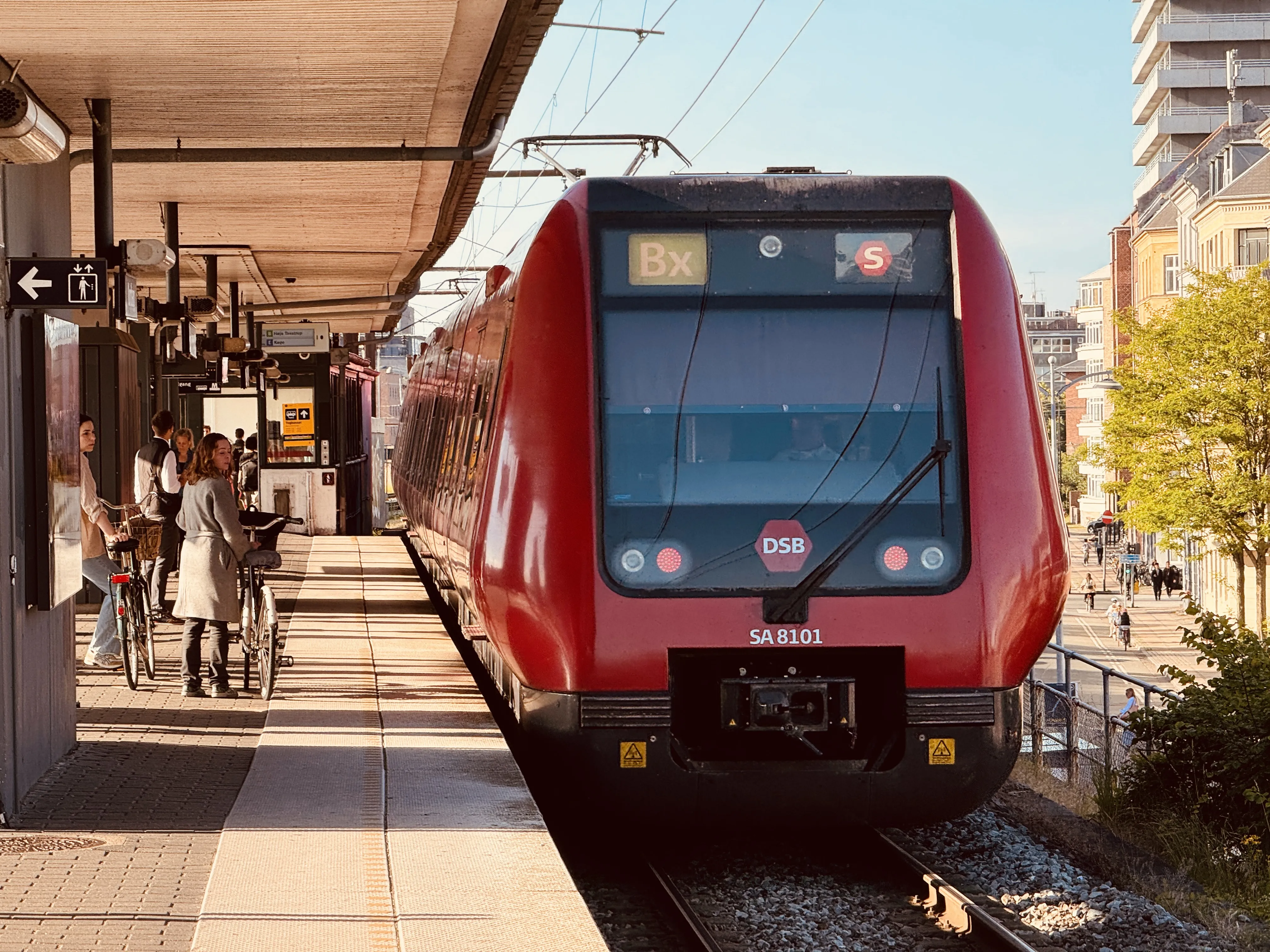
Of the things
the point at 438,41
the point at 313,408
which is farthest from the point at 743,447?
the point at 313,408

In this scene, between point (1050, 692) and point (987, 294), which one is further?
point (1050, 692)

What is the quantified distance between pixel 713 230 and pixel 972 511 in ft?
5.66

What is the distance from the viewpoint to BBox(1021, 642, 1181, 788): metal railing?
12023mm

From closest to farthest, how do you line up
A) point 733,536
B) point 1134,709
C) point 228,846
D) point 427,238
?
point 228,846 → point 733,536 → point 1134,709 → point 427,238

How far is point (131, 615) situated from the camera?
496 inches

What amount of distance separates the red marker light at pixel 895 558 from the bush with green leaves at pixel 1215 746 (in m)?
2.73

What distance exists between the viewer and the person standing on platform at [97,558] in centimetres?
1188

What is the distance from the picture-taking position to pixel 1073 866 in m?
9.10

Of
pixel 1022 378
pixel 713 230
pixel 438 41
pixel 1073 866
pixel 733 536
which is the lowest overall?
Answer: pixel 1073 866

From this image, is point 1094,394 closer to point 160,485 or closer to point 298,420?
point 298,420

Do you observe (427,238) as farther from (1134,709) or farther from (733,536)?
(733,536)

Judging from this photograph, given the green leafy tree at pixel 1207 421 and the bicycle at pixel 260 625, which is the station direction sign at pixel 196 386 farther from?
the green leafy tree at pixel 1207 421

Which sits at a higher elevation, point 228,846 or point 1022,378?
point 1022,378

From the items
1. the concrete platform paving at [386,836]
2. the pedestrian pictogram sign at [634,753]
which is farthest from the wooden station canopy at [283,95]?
the concrete platform paving at [386,836]
